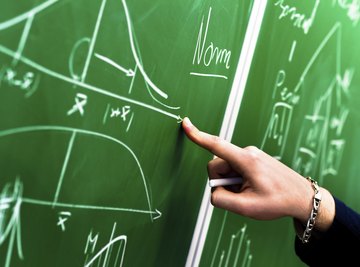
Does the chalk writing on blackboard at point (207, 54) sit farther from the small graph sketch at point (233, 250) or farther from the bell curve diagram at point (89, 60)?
the small graph sketch at point (233, 250)

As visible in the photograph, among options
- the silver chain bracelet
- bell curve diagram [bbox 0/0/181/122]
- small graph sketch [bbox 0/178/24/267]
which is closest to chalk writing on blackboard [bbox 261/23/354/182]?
the silver chain bracelet

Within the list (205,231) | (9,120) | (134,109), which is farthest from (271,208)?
(9,120)

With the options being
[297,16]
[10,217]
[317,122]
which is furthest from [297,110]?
[10,217]

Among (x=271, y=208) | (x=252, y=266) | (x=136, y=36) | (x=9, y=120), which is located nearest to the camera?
Answer: (x=9, y=120)

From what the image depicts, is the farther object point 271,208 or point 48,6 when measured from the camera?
point 271,208

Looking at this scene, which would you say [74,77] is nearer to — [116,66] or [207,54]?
[116,66]

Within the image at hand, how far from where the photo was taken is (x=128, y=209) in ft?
2.27

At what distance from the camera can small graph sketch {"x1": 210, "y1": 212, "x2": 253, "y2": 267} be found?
0.96 meters

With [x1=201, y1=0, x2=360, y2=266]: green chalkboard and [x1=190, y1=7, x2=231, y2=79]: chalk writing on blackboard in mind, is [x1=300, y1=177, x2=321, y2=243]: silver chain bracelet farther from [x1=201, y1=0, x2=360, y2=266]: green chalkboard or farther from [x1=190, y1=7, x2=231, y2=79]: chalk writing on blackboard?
[x1=190, y1=7, x2=231, y2=79]: chalk writing on blackboard

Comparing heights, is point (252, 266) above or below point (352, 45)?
below

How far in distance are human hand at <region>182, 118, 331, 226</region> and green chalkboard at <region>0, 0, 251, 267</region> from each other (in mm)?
63

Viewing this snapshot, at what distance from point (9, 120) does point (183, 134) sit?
36 centimetres

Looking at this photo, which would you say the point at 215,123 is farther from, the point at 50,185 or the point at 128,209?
the point at 50,185

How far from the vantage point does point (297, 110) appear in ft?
3.42
